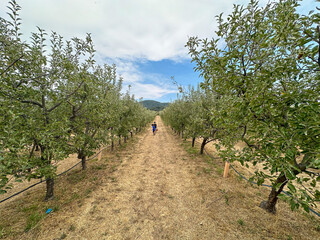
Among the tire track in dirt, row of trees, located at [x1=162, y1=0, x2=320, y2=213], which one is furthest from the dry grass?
row of trees, located at [x1=162, y1=0, x2=320, y2=213]

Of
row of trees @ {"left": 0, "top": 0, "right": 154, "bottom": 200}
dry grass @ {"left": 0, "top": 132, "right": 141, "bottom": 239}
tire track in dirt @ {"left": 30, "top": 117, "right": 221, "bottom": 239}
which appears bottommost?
tire track in dirt @ {"left": 30, "top": 117, "right": 221, "bottom": 239}

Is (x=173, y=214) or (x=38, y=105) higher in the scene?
(x=38, y=105)

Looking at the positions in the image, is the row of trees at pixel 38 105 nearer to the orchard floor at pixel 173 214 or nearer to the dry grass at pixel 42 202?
the dry grass at pixel 42 202

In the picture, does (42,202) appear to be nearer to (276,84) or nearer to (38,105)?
(38,105)

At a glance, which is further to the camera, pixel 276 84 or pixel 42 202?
pixel 42 202

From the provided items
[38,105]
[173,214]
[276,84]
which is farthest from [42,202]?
[276,84]

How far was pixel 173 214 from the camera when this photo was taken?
534 cm

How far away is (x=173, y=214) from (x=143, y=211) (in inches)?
52.7

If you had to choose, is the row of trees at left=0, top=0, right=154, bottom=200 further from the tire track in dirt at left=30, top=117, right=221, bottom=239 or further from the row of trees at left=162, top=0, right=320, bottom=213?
the row of trees at left=162, top=0, right=320, bottom=213

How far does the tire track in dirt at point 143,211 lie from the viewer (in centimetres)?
448

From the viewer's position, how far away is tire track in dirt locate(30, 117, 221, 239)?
4.48m

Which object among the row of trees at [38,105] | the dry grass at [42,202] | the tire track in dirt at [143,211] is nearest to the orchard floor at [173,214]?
the tire track in dirt at [143,211]

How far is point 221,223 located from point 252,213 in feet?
5.21

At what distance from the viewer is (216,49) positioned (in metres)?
3.28
